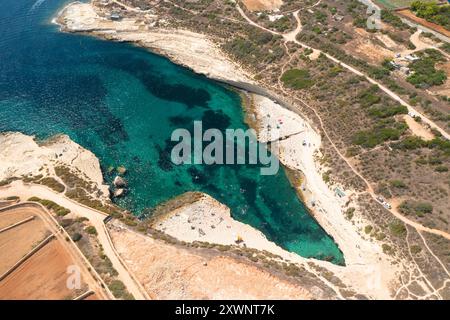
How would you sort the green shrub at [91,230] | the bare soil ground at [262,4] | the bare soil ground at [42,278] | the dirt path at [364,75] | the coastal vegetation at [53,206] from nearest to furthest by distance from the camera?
1. the bare soil ground at [42,278]
2. the green shrub at [91,230]
3. the coastal vegetation at [53,206]
4. the dirt path at [364,75]
5. the bare soil ground at [262,4]

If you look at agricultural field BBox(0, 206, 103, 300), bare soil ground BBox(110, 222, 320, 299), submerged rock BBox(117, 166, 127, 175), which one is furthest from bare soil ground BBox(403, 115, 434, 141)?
agricultural field BBox(0, 206, 103, 300)

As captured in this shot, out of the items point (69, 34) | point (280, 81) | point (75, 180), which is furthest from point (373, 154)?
point (69, 34)

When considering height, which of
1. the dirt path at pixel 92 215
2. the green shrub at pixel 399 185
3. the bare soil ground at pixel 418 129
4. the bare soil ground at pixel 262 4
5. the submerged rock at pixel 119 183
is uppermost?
the bare soil ground at pixel 262 4

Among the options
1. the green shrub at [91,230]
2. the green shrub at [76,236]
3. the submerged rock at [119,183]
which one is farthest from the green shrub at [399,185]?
the green shrub at [76,236]

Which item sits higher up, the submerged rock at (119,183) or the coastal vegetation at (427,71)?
the coastal vegetation at (427,71)

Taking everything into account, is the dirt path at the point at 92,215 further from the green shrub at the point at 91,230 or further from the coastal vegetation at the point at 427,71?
the coastal vegetation at the point at 427,71

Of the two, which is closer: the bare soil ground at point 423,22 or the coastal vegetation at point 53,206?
the coastal vegetation at point 53,206

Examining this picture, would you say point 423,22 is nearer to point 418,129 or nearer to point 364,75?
point 364,75
